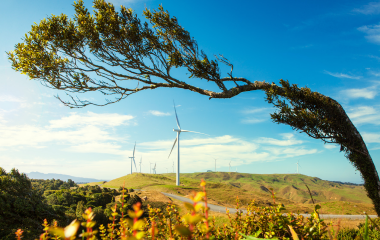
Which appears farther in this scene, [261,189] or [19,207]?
[261,189]

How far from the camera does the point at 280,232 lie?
305 cm

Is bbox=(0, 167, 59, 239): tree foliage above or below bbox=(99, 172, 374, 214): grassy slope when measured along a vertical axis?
above

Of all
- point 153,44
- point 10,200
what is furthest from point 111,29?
point 10,200

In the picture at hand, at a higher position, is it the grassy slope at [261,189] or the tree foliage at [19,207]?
the tree foliage at [19,207]

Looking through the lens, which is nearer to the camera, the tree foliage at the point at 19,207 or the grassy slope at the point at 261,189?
the tree foliage at the point at 19,207

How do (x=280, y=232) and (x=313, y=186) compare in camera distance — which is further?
(x=313, y=186)

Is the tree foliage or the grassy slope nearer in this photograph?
the tree foliage

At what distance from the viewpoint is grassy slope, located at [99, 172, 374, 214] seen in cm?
2591

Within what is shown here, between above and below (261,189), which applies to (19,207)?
above

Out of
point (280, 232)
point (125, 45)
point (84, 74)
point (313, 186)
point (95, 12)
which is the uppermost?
point (95, 12)

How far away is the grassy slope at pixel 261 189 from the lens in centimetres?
2591

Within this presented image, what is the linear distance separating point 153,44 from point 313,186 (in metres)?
195

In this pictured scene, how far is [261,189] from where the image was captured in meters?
127

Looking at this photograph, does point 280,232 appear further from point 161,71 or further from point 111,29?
point 111,29
